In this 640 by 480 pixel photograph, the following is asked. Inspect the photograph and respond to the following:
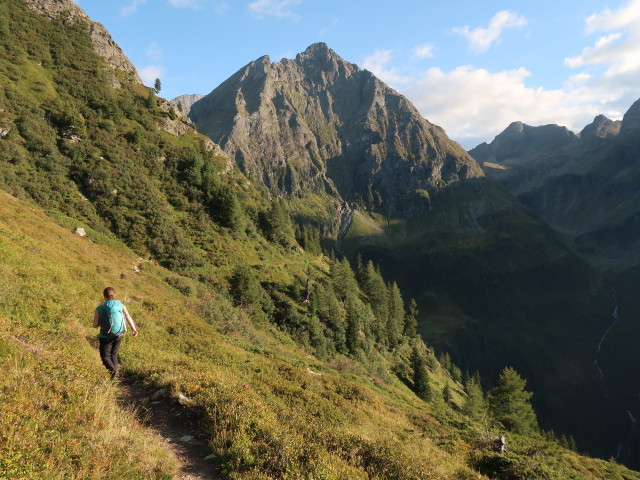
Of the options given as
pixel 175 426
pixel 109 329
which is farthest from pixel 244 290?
pixel 175 426

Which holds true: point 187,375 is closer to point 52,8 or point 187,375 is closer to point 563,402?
point 52,8

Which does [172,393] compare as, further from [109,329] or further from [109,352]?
[109,329]

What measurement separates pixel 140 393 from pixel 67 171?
187 ft

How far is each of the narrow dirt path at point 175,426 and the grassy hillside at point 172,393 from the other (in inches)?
13.3

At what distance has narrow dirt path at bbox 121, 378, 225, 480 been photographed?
764 cm

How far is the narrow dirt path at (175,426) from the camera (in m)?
7.64

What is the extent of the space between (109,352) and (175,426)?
12.4 ft

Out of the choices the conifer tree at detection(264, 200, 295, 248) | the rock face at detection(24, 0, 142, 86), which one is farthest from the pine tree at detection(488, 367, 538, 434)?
the rock face at detection(24, 0, 142, 86)

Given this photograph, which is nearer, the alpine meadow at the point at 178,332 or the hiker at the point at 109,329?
the alpine meadow at the point at 178,332

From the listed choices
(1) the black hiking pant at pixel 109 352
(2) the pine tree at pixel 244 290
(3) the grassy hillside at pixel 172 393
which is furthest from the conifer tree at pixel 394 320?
(1) the black hiking pant at pixel 109 352

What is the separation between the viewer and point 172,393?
10.9m

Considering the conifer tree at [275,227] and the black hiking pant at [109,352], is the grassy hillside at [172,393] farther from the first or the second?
the conifer tree at [275,227]

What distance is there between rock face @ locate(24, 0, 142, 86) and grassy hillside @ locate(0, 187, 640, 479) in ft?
287

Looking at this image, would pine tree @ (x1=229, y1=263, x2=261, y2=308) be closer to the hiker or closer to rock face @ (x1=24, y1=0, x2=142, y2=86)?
the hiker
